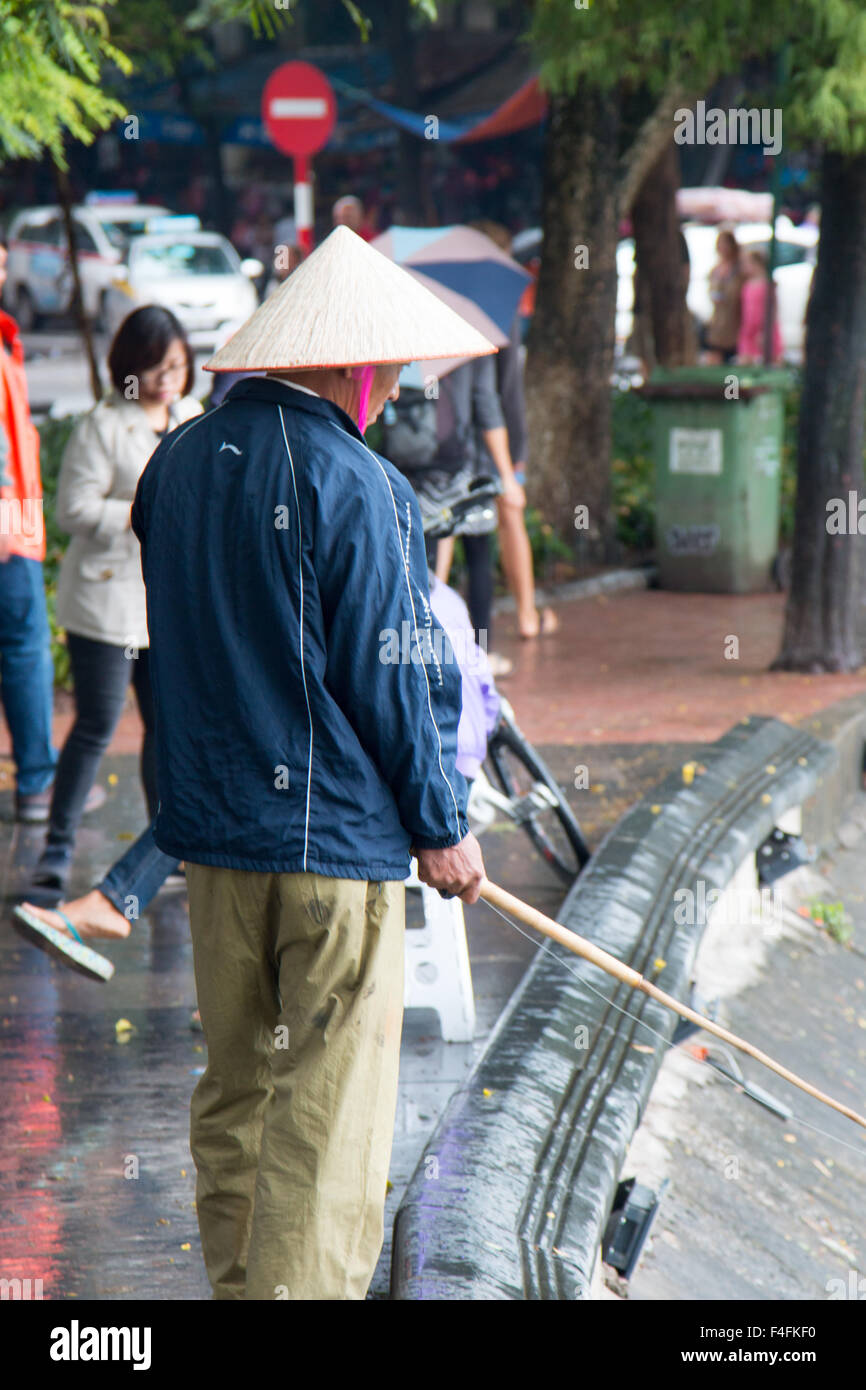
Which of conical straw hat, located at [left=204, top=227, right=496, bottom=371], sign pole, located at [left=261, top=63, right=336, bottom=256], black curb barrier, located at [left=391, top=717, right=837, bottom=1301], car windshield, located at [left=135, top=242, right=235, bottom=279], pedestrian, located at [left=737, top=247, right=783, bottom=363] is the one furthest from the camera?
car windshield, located at [left=135, top=242, right=235, bottom=279]

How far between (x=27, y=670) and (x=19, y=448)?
2.69 ft

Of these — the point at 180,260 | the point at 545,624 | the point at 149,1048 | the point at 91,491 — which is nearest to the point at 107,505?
the point at 91,491

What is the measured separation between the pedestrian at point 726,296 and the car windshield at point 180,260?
10.2 meters

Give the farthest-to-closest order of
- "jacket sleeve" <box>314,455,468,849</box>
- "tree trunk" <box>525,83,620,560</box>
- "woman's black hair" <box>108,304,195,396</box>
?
1. "tree trunk" <box>525,83,620,560</box>
2. "woman's black hair" <box>108,304,195,396</box>
3. "jacket sleeve" <box>314,455,468,849</box>

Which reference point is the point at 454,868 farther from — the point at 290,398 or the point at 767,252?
the point at 767,252

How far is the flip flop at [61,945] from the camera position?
4207 millimetres

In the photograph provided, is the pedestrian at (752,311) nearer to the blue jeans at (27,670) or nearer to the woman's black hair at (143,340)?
the blue jeans at (27,670)

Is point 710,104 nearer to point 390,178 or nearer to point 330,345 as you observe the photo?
point 390,178

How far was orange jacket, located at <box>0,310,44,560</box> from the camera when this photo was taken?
564 cm

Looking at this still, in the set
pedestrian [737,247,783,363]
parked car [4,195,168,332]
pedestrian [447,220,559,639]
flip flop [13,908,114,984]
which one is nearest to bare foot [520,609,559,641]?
pedestrian [447,220,559,639]

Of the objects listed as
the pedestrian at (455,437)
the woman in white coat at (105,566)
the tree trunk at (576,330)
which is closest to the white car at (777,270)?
the tree trunk at (576,330)

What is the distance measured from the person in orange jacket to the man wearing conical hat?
109 inches

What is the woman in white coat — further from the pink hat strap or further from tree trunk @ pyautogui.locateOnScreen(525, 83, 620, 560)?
tree trunk @ pyautogui.locateOnScreen(525, 83, 620, 560)

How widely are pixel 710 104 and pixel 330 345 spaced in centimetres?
2148
